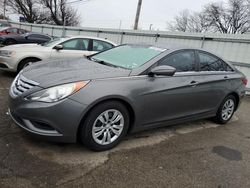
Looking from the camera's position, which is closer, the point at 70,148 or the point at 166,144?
the point at 70,148

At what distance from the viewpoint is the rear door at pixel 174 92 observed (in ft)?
13.2

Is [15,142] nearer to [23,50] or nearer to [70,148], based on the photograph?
[70,148]

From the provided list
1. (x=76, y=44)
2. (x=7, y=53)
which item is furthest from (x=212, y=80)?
(x=7, y=53)

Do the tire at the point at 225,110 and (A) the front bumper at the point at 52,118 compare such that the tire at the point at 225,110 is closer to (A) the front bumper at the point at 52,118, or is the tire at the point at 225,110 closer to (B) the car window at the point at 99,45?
(A) the front bumper at the point at 52,118

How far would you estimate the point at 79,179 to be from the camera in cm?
301

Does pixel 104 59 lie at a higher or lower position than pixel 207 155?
higher

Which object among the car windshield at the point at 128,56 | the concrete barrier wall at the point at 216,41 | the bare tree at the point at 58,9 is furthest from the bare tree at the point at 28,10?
the car windshield at the point at 128,56

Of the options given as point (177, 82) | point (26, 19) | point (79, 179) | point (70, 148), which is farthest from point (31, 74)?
point (26, 19)

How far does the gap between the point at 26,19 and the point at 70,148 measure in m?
45.3

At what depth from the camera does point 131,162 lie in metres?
3.53

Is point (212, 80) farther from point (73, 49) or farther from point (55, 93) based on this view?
point (73, 49)

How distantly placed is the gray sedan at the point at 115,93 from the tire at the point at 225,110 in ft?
0.77

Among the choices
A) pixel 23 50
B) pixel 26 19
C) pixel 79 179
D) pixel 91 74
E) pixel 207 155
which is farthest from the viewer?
pixel 26 19

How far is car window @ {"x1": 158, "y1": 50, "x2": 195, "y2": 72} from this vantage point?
4.36 metres
